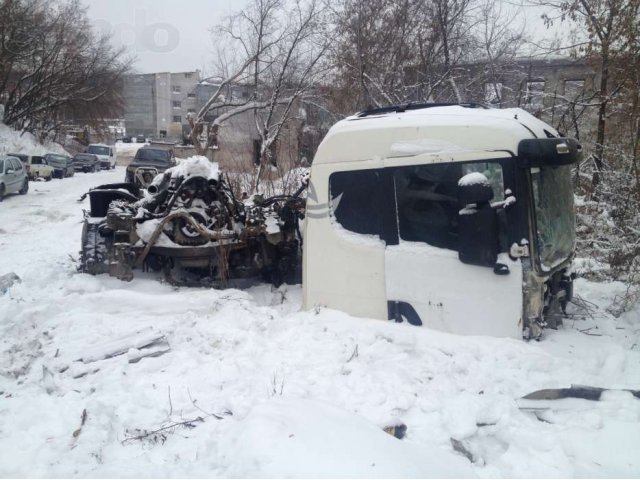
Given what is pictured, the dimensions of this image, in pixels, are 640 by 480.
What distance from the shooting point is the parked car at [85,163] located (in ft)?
117

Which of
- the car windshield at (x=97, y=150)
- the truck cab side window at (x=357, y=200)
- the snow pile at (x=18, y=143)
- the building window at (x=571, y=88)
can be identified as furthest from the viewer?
the car windshield at (x=97, y=150)

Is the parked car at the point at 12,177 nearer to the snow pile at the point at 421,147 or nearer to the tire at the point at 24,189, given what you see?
the tire at the point at 24,189

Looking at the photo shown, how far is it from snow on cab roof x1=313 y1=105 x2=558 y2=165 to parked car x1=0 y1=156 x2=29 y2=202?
19.0 m

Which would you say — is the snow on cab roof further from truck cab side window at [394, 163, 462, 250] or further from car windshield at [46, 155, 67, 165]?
car windshield at [46, 155, 67, 165]

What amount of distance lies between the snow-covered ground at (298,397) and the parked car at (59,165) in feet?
93.0

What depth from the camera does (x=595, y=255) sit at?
7.03m

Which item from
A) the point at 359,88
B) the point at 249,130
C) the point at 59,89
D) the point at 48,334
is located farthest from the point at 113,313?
the point at 59,89

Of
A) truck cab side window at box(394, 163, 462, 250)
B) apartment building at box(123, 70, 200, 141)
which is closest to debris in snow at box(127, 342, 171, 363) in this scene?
truck cab side window at box(394, 163, 462, 250)

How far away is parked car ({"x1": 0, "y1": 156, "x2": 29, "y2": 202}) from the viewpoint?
1923 cm

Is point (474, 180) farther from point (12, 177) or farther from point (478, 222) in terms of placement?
point (12, 177)

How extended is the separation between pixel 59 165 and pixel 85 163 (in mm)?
4945

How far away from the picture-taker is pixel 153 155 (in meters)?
21.8

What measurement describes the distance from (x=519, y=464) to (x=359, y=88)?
41.3 ft

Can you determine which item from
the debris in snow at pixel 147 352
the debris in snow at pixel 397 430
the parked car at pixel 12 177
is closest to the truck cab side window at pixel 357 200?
the debris in snow at pixel 397 430
